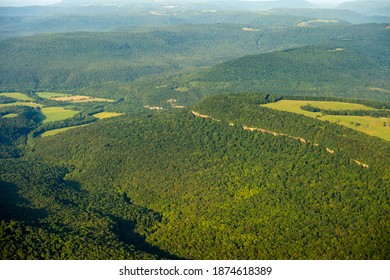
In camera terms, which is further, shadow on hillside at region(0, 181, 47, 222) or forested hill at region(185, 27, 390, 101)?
forested hill at region(185, 27, 390, 101)

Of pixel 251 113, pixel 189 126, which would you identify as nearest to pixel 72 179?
pixel 189 126

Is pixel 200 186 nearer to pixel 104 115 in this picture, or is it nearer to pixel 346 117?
pixel 346 117

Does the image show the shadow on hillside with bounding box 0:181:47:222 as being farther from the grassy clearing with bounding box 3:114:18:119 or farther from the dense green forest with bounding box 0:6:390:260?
the grassy clearing with bounding box 3:114:18:119

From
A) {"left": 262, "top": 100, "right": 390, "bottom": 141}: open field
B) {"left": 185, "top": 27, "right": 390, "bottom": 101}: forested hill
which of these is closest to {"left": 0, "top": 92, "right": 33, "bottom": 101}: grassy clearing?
{"left": 185, "top": 27, "right": 390, "bottom": 101}: forested hill

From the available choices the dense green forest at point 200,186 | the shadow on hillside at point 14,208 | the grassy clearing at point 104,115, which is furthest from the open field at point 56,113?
the shadow on hillside at point 14,208

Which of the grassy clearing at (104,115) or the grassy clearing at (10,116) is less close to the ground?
the grassy clearing at (10,116)

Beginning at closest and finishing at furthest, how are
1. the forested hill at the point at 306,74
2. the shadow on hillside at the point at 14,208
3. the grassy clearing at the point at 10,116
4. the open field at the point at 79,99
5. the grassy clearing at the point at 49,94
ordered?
the shadow on hillside at the point at 14,208 → the grassy clearing at the point at 10,116 → the open field at the point at 79,99 → the forested hill at the point at 306,74 → the grassy clearing at the point at 49,94

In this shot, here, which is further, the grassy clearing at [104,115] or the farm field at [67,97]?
the farm field at [67,97]

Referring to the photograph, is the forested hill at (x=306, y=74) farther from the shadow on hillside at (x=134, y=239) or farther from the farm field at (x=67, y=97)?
the shadow on hillside at (x=134, y=239)
